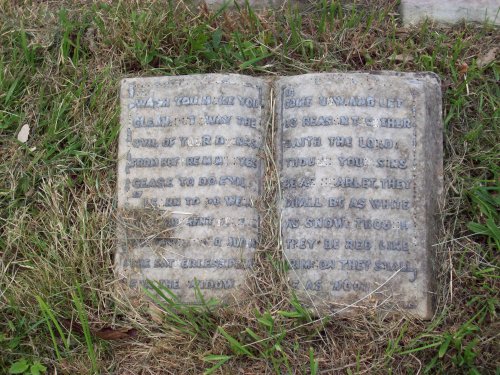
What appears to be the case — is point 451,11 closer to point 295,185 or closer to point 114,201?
point 295,185

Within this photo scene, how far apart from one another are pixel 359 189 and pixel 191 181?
26.5 inches

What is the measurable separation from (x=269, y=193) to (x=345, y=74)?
582 mm

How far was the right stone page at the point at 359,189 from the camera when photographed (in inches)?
90.3

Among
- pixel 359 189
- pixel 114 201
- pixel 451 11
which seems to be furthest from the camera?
pixel 451 11

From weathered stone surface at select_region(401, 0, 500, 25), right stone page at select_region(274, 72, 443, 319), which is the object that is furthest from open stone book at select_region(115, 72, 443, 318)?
weathered stone surface at select_region(401, 0, 500, 25)

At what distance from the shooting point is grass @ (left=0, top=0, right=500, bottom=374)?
2.26 meters

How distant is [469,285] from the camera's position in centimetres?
238

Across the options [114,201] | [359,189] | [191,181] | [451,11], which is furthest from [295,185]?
[451,11]

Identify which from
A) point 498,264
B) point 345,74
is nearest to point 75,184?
point 345,74

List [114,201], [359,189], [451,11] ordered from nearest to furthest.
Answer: [359,189], [114,201], [451,11]

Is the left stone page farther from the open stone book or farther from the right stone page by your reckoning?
the right stone page

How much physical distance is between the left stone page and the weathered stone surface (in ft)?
2.70

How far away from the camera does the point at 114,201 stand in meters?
2.48

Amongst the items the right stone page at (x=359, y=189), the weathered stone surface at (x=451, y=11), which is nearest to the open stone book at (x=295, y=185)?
the right stone page at (x=359, y=189)
